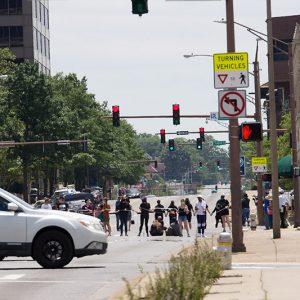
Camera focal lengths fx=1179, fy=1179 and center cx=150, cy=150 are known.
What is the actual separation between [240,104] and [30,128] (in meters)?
70.9

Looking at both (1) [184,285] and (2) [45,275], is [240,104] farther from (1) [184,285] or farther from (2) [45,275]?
(1) [184,285]

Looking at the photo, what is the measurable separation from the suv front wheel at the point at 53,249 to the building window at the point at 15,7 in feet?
340

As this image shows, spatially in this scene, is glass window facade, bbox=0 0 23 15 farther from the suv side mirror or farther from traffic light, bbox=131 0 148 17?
traffic light, bbox=131 0 148 17

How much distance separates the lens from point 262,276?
2058cm

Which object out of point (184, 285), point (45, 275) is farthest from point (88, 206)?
point (184, 285)

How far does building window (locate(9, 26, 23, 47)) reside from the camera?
411ft

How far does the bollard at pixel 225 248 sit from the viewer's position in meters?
22.3

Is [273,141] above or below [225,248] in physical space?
above

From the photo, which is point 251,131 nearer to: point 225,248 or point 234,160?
point 234,160

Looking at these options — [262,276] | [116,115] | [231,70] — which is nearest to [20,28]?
[116,115]

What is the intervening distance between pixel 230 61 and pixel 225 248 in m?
6.48

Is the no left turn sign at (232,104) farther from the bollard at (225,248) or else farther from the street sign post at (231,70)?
the bollard at (225,248)

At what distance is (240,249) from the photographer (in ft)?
94.9

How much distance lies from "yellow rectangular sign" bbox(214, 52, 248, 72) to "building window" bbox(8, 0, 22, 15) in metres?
100
